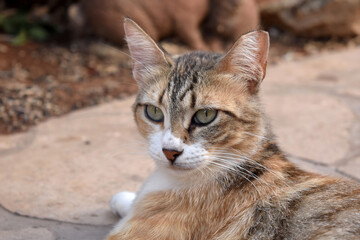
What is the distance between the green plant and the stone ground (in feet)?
7.44

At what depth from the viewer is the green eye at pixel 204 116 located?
9.81ft

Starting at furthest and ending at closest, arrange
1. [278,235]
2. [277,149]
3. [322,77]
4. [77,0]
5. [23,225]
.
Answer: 1. [77,0]
2. [322,77]
3. [23,225]
4. [277,149]
5. [278,235]

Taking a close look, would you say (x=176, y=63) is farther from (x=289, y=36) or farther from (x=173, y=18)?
(x=289, y=36)

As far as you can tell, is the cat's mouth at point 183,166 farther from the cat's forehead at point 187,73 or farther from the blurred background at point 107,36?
the blurred background at point 107,36

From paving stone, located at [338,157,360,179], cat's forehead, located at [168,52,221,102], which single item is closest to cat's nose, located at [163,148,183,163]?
cat's forehead, located at [168,52,221,102]

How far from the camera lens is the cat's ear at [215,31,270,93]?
297 centimetres

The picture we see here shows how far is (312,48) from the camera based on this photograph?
8031 mm

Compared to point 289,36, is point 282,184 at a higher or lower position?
lower

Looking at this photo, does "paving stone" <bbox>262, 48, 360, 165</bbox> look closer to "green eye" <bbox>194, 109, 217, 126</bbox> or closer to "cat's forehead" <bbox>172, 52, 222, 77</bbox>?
"cat's forehead" <bbox>172, 52, 222, 77</bbox>

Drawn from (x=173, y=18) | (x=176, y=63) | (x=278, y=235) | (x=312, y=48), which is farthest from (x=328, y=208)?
(x=312, y=48)

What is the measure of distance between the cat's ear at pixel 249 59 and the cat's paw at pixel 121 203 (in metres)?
1.14

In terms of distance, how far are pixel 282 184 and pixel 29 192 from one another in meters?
2.04

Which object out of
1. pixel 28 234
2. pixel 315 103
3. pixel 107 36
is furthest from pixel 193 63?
pixel 107 36

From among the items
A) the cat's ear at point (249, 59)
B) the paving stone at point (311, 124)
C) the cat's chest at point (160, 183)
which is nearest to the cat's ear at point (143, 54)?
the cat's ear at point (249, 59)
